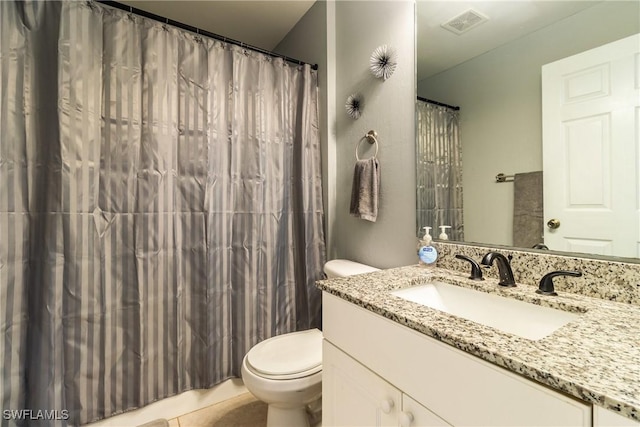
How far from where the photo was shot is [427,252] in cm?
115

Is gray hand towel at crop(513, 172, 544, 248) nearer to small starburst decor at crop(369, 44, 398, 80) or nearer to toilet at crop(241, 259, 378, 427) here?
small starburst decor at crop(369, 44, 398, 80)

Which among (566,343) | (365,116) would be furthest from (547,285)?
(365,116)

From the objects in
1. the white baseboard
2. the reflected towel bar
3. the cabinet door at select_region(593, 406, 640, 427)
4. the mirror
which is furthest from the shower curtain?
the cabinet door at select_region(593, 406, 640, 427)

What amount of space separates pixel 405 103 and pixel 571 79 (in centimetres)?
62

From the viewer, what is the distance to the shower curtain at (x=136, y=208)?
1.11 m

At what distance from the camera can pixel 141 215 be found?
1.30 meters

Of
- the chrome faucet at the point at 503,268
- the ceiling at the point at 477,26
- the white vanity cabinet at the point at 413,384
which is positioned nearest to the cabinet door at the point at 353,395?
the white vanity cabinet at the point at 413,384

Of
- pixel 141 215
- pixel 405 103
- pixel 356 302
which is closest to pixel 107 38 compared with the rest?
pixel 141 215

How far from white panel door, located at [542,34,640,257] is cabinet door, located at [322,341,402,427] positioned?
721 mm

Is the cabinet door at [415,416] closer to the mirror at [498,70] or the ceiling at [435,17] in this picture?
the mirror at [498,70]

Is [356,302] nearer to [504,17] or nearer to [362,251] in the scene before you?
[362,251]

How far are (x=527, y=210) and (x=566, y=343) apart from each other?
556 millimetres

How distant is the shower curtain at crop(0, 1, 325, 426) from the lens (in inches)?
43.6

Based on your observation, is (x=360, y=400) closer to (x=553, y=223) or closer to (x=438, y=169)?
(x=553, y=223)
